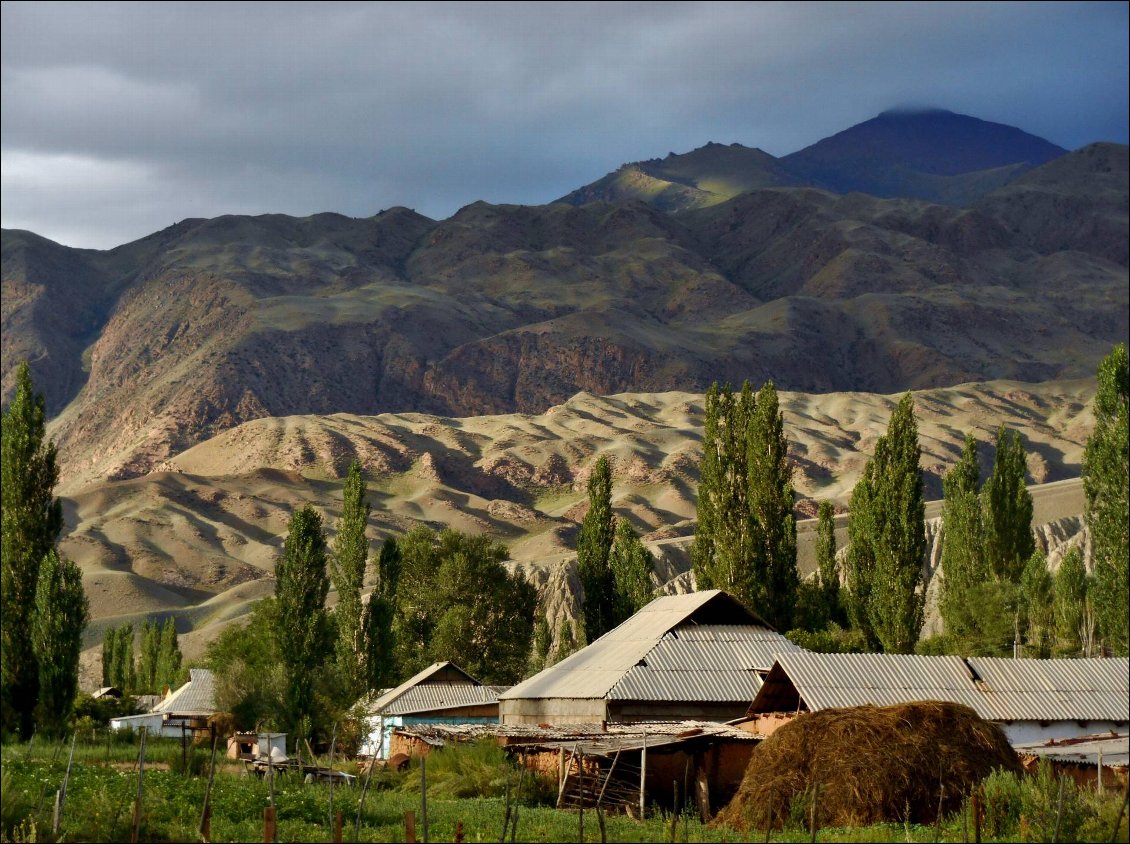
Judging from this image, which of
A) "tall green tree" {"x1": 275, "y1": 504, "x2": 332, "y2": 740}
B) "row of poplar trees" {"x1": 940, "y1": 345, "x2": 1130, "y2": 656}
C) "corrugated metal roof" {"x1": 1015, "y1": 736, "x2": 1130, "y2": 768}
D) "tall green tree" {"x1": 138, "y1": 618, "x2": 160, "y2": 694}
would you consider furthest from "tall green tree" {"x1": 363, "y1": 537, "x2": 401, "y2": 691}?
"tall green tree" {"x1": 138, "y1": 618, "x2": 160, "y2": 694}

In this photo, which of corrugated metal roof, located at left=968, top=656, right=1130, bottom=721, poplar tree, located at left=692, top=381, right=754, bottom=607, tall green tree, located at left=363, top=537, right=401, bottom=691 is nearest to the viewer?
corrugated metal roof, located at left=968, top=656, right=1130, bottom=721

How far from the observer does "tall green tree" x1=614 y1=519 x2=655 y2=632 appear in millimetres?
52562

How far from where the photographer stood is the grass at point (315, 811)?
19.9m

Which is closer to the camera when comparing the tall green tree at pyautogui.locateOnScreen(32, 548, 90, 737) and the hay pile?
the hay pile

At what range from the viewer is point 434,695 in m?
49.5

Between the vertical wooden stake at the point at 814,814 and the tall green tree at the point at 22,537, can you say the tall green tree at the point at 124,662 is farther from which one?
the vertical wooden stake at the point at 814,814

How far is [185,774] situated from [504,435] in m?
148

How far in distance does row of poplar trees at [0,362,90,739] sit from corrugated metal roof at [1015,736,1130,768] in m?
24.2

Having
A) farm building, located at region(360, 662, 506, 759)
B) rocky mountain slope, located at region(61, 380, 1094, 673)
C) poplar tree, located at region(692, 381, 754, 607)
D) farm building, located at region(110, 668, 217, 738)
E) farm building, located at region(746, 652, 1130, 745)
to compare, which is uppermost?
rocky mountain slope, located at region(61, 380, 1094, 673)

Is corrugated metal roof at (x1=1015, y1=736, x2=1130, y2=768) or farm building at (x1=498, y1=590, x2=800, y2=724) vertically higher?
farm building at (x1=498, y1=590, x2=800, y2=724)

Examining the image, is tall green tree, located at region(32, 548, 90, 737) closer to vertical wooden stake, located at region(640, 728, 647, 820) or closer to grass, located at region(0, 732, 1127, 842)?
grass, located at region(0, 732, 1127, 842)

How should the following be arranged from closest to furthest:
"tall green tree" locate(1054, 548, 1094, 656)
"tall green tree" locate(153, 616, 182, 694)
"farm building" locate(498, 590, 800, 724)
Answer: "farm building" locate(498, 590, 800, 724), "tall green tree" locate(1054, 548, 1094, 656), "tall green tree" locate(153, 616, 182, 694)

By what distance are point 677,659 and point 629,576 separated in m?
17.8

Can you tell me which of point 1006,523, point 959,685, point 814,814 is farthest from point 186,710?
point 814,814
